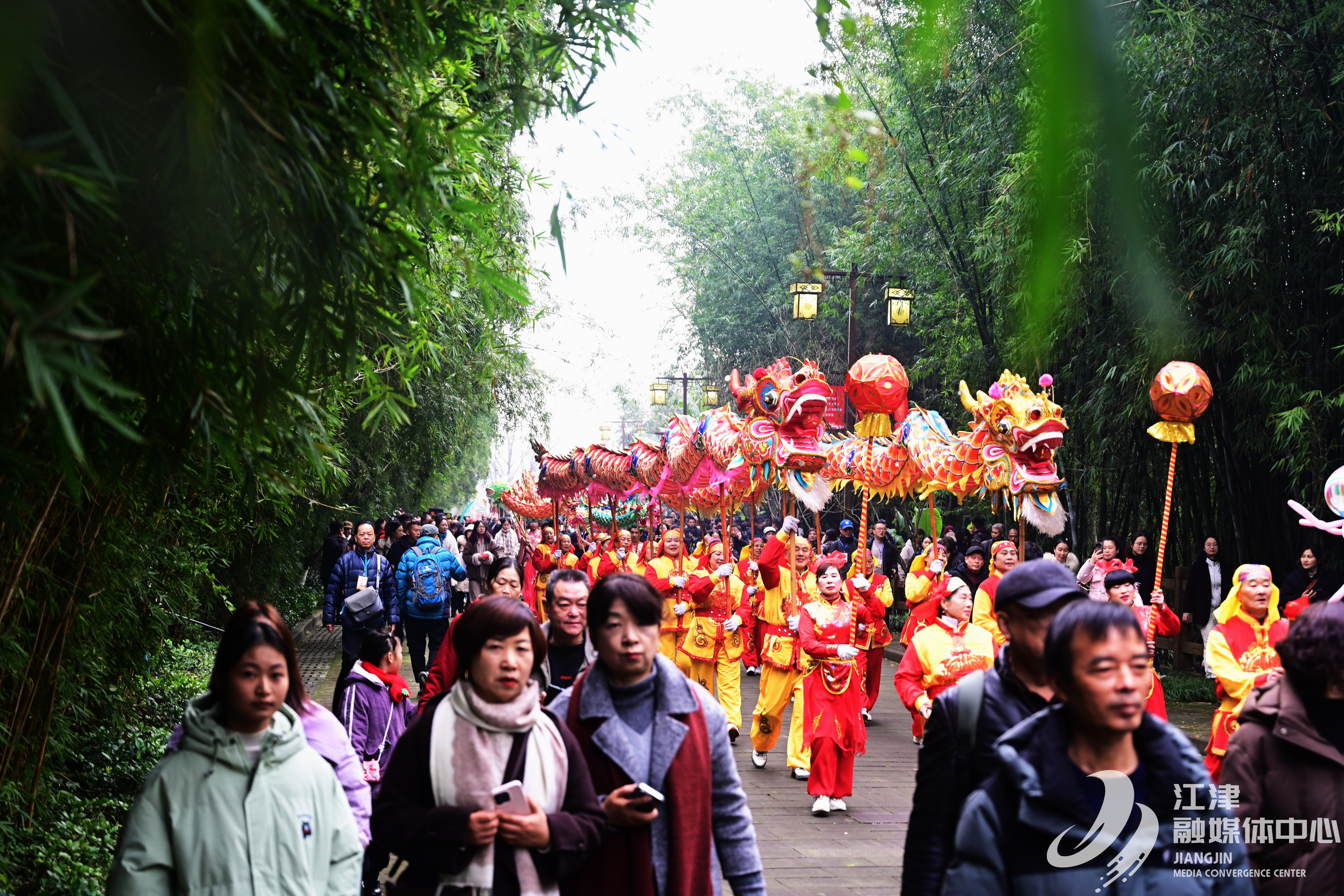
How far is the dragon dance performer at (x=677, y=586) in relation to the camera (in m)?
8.79

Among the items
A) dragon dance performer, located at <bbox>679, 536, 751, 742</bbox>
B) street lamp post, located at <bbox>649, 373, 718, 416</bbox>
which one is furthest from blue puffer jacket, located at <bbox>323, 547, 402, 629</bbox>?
street lamp post, located at <bbox>649, 373, 718, 416</bbox>

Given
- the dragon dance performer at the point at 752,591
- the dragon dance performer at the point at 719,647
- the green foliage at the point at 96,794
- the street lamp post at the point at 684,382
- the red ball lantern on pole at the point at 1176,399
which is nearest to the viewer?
the green foliage at the point at 96,794

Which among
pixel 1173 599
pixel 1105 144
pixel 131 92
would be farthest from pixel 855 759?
pixel 1105 144

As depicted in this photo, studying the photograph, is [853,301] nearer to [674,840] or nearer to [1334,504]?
[1334,504]

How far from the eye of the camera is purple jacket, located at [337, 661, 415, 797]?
416cm

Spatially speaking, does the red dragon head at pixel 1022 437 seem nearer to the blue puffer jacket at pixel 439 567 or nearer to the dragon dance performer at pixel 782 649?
the dragon dance performer at pixel 782 649

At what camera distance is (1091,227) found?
35.9 inches

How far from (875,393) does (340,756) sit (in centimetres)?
689

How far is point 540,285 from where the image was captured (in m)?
11.9

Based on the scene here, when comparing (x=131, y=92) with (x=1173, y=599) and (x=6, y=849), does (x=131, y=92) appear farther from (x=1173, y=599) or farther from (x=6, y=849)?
(x=1173, y=599)

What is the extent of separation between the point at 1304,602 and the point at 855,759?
10.5ft

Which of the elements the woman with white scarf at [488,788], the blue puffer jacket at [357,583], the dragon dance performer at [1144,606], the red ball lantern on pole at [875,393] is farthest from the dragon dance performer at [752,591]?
the woman with white scarf at [488,788]

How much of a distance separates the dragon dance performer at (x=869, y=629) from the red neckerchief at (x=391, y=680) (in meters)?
3.66

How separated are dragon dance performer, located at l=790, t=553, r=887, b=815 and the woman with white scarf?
4289 mm
